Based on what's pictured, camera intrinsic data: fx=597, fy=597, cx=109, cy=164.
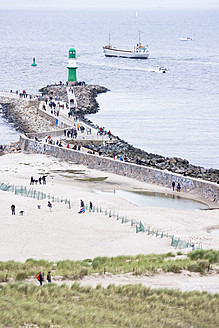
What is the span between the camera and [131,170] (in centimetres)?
3703

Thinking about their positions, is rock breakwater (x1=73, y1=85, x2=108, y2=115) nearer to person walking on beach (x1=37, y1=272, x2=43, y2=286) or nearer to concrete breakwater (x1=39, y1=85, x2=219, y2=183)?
concrete breakwater (x1=39, y1=85, x2=219, y2=183)

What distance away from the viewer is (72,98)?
65.5 metres

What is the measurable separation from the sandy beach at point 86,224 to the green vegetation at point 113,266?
1.46m

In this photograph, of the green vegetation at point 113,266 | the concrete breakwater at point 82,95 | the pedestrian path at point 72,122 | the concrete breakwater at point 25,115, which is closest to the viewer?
the green vegetation at point 113,266

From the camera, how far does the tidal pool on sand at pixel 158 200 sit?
32031 mm

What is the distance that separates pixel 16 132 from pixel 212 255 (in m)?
36.0

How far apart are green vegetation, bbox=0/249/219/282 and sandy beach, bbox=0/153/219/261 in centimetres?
146

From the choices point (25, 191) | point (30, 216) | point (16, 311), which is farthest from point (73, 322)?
point (25, 191)

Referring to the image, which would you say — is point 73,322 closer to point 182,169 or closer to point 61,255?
point 61,255

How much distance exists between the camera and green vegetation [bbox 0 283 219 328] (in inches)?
630

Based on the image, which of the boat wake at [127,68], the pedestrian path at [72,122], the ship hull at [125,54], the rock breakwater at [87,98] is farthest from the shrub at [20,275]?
the ship hull at [125,54]

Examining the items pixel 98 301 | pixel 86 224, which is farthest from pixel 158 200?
pixel 98 301

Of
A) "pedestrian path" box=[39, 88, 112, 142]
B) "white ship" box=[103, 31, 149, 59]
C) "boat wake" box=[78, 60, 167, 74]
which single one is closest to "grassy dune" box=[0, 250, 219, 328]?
"pedestrian path" box=[39, 88, 112, 142]

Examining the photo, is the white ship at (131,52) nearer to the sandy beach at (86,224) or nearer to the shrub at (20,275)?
the sandy beach at (86,224)
